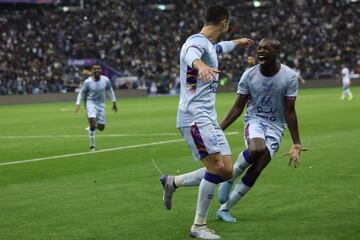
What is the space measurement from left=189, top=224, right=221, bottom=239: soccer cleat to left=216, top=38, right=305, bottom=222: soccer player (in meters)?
0.96

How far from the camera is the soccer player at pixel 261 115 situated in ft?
30.7

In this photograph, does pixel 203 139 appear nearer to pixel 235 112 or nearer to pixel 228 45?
pixel 235 112

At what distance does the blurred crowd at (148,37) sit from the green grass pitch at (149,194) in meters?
37.6

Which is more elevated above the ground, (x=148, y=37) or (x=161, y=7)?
(x=161, y=7)

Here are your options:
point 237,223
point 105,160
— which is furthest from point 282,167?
point 237,223

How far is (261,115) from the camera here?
973 centimetres

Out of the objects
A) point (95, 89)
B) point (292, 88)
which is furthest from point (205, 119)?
point (95, 89)

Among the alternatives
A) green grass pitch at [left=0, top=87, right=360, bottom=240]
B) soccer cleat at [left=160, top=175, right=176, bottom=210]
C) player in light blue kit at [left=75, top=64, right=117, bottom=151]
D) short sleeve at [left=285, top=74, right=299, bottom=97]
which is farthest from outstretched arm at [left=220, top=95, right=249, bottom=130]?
player in light blue kit at [left=75, top=64, right=117, bottom=151]

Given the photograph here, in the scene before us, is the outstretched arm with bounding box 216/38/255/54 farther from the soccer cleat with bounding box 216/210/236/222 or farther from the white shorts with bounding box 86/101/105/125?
the white shorts with bounding box 86/101/105/125

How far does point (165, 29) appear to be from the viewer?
69.9 m

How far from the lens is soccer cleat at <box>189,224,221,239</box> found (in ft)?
27.2

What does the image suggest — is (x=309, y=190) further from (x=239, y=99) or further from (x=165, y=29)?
(x=165, y=29)

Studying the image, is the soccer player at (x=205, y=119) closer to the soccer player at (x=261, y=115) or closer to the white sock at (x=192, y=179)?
the white sock at (x=192, y=179)

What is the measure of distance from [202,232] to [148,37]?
60293mm
